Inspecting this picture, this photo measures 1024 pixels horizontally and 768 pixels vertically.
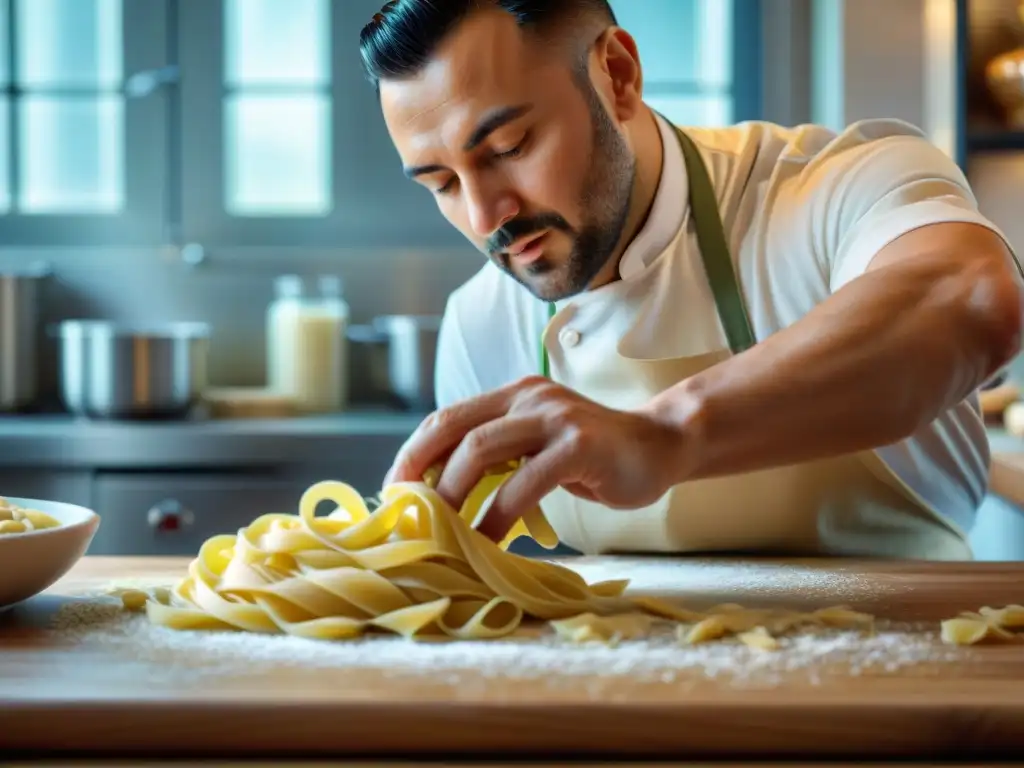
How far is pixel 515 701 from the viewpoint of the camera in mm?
905

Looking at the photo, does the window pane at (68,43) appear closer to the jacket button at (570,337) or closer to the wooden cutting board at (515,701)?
the jacket button at (570,337)

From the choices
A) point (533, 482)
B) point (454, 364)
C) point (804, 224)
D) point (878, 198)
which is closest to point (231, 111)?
point (454, 364)

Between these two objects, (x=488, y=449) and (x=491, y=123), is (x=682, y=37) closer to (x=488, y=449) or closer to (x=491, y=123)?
(x=491, y=123)

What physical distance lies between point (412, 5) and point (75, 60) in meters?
2.34

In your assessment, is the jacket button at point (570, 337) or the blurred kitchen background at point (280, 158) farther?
the blurred kitchen background at point (280, 158)

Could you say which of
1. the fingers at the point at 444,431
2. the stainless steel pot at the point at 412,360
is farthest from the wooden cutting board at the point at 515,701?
the stainless steel pot at the point at 412,360

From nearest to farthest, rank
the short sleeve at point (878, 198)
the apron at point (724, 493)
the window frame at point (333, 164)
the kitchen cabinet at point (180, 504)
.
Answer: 1. the short sleeve at point (878, 198)
2. the apron at point (724, 493)
3. the kitchen cabinet at point (180, 504)
4. the window frame at point (333, 164)

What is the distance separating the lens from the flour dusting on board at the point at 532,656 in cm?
99

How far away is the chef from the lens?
1196mm

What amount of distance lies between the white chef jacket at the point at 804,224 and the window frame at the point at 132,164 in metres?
1.99

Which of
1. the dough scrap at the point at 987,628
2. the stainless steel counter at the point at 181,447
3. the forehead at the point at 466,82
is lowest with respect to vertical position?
the stainless steel counter at the point at 181,447

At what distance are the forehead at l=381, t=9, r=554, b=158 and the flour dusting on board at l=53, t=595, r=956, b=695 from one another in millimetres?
631

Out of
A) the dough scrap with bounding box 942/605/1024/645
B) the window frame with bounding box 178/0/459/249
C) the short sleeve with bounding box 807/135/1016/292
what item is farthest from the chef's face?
the window frame with bounding box 178/0/459/249

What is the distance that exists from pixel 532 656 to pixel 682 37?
2804 millimetres
